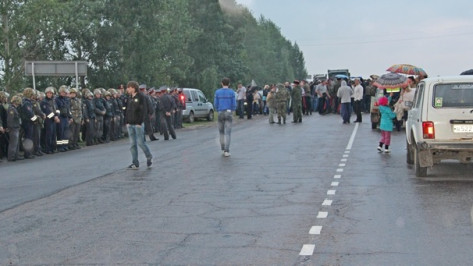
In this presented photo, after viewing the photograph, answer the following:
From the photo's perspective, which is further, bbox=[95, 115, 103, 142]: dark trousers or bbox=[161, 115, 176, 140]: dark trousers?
bbox=[161, 115, 176, 140]: dark trousers

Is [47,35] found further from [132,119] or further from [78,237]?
[78,237]

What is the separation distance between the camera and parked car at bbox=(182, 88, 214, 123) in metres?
38.2

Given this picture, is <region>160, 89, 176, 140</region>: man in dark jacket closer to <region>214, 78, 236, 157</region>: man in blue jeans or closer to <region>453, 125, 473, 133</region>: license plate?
<region>214, 78, 236, 157</region>: man in blue jeans

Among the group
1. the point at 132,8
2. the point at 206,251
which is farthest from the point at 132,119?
the point at 132,8

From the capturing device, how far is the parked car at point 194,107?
125 feet

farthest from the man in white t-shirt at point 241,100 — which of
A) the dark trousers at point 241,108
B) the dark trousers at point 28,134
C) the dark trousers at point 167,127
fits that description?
the dark trousers at point 28,134

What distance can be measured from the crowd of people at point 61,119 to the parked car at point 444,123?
5.69 metres

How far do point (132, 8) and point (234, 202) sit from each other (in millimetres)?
39737

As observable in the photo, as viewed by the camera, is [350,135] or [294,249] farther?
[350,135]

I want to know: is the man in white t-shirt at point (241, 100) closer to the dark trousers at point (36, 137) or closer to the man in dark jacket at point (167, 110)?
the man in dark jacket at point (167, 110)

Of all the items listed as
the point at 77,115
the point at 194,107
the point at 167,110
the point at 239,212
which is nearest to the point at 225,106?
the point at 77,115

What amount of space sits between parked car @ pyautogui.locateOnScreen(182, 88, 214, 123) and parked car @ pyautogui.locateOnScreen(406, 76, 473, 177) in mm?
25118

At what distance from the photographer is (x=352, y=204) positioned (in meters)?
10.3

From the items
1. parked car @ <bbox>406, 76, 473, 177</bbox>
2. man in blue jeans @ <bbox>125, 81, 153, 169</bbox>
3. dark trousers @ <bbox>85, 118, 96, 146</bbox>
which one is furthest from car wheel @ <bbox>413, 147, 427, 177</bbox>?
dark trousers @ <bbox>85, 118, 96, 146</bbox>
